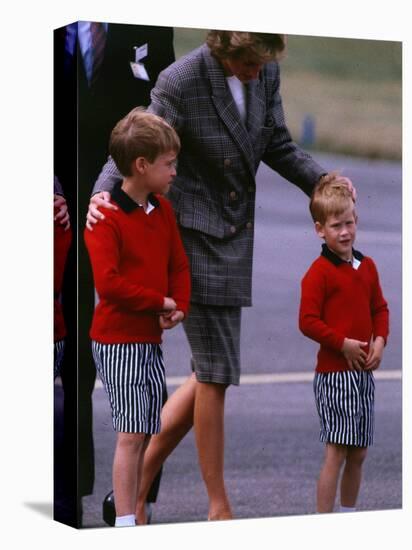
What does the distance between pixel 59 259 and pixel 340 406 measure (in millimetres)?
1843

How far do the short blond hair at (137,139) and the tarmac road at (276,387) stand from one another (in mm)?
740

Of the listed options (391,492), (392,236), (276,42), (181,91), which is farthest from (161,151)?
(391,492)

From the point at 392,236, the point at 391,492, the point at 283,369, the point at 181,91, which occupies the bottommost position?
the point at 391,492

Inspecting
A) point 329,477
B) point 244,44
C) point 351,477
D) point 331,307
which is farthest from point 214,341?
point 244,44

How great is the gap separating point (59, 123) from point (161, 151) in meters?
0.59

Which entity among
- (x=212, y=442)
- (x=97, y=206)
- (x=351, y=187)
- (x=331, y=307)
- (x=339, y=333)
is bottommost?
(x=212, y=442)

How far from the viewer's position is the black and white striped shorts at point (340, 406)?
1062cm

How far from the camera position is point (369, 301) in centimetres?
1073

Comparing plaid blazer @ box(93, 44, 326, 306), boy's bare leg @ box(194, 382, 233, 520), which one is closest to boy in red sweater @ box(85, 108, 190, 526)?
plaid blazer @ box(93, 44, 326, 306)

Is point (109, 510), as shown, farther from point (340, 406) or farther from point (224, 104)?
point (224, 104)

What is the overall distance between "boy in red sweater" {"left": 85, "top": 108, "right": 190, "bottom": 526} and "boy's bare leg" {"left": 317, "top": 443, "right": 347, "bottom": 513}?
3.74 feet

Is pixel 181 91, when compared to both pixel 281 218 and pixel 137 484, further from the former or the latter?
pixel 137 484

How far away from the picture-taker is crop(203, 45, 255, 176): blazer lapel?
10219 mm

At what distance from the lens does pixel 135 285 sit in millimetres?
9883
